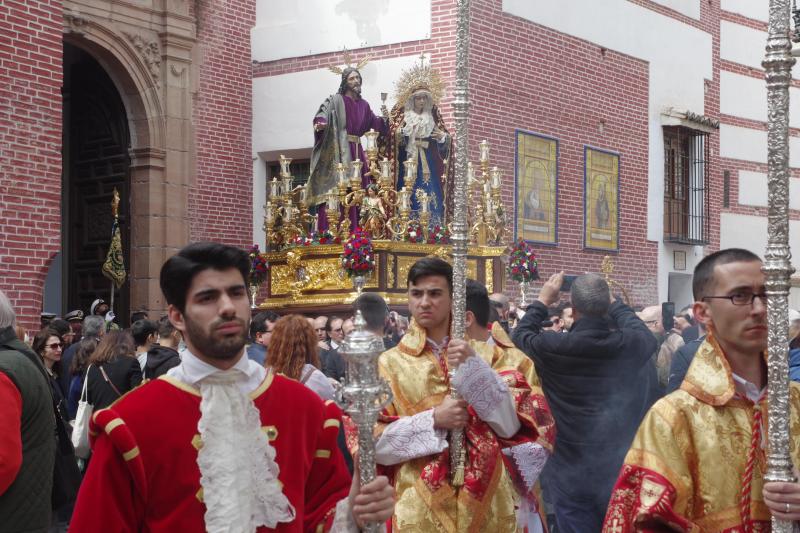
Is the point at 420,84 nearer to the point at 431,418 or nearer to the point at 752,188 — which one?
the point at 431,418

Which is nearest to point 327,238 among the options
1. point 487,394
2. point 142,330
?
point 142,330

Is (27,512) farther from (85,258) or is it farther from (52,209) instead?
(85,258)

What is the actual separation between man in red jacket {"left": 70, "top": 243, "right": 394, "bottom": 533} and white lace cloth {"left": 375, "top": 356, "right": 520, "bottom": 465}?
116cm

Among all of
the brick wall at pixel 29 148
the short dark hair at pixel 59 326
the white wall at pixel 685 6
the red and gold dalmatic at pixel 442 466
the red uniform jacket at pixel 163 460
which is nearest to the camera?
the red uniform jacket at pixel 163 460

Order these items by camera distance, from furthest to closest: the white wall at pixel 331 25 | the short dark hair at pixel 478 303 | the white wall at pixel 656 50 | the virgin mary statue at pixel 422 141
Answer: the white wall at pixel 656 50 → the white wall at pixel 331 25 → the virgin mary statue at pixel 422 141 → the short dark hair at pixel 478 303

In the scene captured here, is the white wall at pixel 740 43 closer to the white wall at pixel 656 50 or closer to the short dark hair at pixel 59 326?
the white wall at pixel 656 50

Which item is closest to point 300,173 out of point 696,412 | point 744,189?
point 744,189

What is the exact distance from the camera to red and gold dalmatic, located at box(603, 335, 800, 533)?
346 centimetres

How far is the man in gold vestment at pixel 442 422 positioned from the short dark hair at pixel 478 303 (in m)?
0.48

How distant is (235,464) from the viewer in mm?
3432

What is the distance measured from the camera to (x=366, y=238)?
13602mm

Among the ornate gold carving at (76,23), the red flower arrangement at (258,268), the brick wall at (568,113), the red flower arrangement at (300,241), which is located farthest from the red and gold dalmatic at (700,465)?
the ornate gold carving at (76,23)

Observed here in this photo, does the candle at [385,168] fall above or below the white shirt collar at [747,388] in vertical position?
above

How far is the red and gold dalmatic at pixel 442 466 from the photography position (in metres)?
4.95
